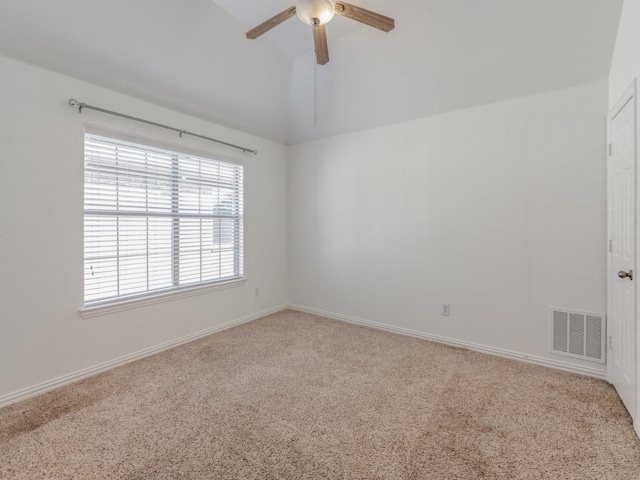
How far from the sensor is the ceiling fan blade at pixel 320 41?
6.84 feet

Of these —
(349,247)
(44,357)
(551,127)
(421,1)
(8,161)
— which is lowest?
(44,357)

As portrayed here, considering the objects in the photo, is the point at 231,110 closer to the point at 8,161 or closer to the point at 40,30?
the point at 40,30

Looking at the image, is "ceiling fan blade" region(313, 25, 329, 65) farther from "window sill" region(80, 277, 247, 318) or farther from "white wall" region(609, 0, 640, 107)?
"window sill" region(80, 277, 247, 318)

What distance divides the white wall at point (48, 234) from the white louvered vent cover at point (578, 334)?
370 centimetres

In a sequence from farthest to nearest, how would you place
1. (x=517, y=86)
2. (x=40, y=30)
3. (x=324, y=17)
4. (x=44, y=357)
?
(x=517, y=86), (x=44, y=357), (x=40, y=30), (x=324, y=17)

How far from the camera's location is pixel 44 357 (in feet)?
7.68

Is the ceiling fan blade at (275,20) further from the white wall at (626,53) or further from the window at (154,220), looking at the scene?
the white wall at (626,53)

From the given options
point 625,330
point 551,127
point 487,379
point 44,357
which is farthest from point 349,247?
point 44,357

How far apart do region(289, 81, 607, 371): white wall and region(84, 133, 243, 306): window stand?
1207 millimetres

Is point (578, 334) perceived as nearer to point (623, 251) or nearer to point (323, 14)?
point (623, 251)

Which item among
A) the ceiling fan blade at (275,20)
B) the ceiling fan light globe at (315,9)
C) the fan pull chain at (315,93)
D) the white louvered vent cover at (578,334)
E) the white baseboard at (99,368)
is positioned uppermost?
the fan pull chain at (315,93)

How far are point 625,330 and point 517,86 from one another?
2091 mm

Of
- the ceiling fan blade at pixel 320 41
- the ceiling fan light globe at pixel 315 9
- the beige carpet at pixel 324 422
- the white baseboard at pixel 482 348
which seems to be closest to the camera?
the beige carpet at pixel 324 422

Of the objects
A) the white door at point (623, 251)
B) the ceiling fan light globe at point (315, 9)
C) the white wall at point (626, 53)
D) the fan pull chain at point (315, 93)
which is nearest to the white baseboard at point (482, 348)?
the white door at point (623, 251)
